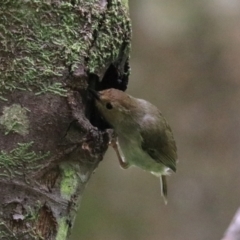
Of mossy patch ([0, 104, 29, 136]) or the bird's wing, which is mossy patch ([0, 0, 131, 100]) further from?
the bird's wing

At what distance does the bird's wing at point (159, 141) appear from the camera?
254 centimetres

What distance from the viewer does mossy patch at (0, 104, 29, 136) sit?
1507 mm

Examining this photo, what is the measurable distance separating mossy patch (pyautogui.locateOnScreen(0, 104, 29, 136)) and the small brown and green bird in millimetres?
540

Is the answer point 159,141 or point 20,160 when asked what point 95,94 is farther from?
point 159,141

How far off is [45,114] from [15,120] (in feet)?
0.27

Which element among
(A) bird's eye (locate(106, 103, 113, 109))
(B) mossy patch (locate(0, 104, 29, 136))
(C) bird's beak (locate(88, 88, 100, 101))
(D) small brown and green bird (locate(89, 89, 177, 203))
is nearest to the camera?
(B) mossy patch (locate(0, 104, 29, 136))

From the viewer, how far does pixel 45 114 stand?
1550mm

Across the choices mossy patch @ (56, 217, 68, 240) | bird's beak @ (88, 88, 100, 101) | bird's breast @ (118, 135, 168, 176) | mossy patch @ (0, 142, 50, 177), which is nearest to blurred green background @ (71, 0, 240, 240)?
bird's breast @ (118, 135, 168, 176)

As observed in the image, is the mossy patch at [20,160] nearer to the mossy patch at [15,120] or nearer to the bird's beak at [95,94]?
the mossy patch at [15,120]

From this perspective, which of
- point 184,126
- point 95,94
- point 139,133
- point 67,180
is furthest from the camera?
point 184,126

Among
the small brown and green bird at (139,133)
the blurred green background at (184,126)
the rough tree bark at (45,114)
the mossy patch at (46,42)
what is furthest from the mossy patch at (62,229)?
the blurred green background at (184,126)

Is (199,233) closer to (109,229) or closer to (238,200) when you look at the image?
(238,200)

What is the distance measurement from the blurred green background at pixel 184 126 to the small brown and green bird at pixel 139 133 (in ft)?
8.29

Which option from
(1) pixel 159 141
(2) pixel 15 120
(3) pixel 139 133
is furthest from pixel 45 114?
(1) pixel 159 141
